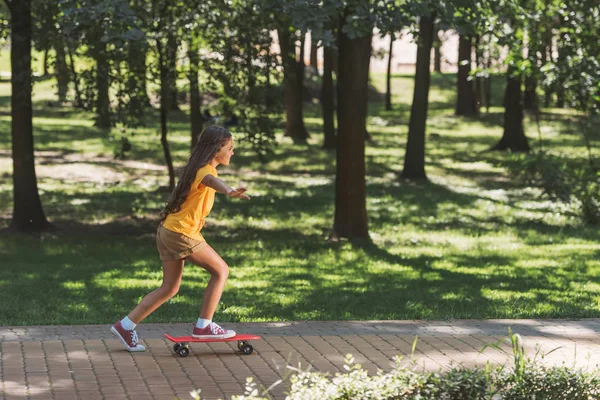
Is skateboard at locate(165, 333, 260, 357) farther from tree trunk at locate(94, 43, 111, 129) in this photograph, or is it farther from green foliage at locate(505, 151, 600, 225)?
green foliage at locate(505, 151, 600, 225)

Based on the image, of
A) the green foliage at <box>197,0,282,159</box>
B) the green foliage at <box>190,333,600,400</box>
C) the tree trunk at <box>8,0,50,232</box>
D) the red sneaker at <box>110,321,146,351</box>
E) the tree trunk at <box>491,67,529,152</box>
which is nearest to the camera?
the green foliage at <box>190,333,600,400</box>

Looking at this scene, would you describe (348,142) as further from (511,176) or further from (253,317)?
(511,176)

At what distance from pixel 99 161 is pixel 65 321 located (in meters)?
19.9

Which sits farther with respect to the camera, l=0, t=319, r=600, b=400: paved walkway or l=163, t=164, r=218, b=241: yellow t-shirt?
l=163, t=164, r=218, b=241: yellow t-shirt

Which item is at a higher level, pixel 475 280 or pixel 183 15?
pixel 183 15

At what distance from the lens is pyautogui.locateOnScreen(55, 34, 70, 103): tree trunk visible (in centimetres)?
1622

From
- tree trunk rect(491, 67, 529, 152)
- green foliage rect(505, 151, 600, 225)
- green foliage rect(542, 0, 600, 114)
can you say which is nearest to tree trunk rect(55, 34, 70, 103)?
green foliage rect(505, 151, 600, 225)

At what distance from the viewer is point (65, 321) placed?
30.5 ft

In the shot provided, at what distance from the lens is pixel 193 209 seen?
7367 millimetres

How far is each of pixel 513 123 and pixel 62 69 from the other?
17.4m

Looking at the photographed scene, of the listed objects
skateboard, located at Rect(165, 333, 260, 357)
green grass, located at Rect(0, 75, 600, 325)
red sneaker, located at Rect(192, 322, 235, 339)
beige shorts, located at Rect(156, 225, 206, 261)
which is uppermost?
beige shorts, located at Rect(156, 225, 206, 261)

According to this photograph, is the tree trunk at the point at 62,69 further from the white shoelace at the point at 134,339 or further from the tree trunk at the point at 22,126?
the white shoelace at the point at 134,339

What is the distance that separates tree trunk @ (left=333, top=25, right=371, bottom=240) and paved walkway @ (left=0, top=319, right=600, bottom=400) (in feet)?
23.2

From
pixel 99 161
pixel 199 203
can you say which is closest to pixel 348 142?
pixel 199 203
